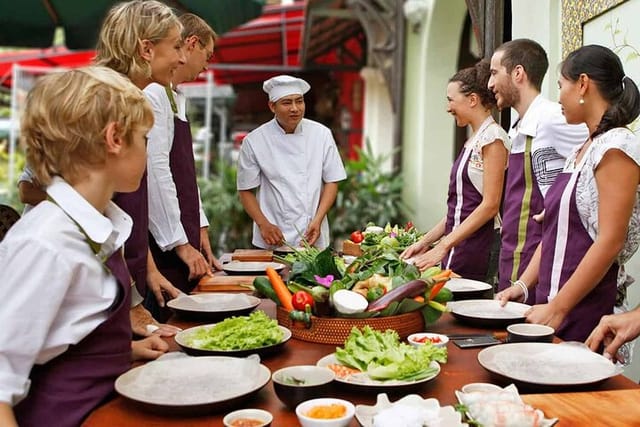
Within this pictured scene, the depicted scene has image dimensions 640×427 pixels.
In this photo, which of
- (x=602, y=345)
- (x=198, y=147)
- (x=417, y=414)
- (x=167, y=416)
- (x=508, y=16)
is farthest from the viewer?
(x=198, y=147)

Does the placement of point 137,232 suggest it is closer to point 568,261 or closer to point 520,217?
point 568,261

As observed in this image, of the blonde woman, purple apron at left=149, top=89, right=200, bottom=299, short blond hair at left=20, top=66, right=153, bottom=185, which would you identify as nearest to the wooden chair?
purple apron at left=149, top=89, right=200, bottom=299

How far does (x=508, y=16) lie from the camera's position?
4539 mm

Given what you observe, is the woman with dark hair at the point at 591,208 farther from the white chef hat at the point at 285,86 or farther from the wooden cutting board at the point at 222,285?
the white chef hat at the point at 285,86

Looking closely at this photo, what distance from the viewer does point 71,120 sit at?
4.29 ft

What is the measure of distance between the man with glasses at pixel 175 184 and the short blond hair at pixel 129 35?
0.69 ft

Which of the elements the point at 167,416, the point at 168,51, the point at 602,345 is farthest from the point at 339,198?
the point at 167,416

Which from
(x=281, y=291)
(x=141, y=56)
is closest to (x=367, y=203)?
(x=141, y=56)

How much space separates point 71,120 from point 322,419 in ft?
2.41

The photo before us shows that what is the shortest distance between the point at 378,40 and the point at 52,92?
7546mm

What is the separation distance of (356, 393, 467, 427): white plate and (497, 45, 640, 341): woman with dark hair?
82 centimetres

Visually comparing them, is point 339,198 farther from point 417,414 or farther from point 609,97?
point 417,414

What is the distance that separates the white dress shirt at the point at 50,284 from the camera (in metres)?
1.19

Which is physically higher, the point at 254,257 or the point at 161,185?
the point at 161,185
